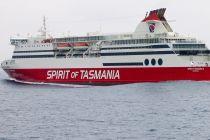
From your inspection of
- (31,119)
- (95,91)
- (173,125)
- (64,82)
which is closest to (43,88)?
(64,82)

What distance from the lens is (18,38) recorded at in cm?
8262

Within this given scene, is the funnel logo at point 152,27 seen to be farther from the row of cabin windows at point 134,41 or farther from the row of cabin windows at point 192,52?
the row of cabin windows at point 192,52

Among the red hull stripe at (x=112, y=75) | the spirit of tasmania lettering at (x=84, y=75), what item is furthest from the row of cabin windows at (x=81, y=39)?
the spirit of tasmania lettering at (x=84, y=75)

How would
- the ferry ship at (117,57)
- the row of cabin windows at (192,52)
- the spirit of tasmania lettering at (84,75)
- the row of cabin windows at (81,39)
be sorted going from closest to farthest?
the ferry ship at (117,57) → the row of cabin windows at (192,52) → the spirit of tasmania lettering at (84,75) → the row of cabin windows at (81,39)

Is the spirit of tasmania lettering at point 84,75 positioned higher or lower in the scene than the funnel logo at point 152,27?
lower

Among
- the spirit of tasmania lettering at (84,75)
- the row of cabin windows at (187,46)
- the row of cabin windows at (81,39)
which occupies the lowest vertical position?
the spirit of tasmania lettering at (84,75)

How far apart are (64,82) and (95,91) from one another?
12.5m

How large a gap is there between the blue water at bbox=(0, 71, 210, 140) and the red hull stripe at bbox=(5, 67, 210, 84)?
1702 millimetres

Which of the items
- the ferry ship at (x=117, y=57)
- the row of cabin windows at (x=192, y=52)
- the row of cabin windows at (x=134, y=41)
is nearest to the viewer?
the ferry ship at (x=117, y=57)

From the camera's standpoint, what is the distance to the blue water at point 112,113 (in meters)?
34.8

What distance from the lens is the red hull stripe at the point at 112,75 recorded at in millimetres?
66562

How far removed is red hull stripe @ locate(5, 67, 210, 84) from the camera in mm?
66562

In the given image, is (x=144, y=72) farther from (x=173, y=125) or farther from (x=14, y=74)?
(x=173, y=125)

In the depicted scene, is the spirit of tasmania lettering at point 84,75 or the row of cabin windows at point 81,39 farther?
the row of cabin windows at point 81,39
